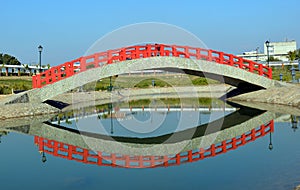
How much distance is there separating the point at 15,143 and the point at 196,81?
3046 cm

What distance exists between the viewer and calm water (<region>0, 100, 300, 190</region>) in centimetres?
689

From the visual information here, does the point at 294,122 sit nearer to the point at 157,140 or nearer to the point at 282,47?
the point at 157,140

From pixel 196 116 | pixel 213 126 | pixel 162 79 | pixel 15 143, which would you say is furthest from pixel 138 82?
pixel 15 143

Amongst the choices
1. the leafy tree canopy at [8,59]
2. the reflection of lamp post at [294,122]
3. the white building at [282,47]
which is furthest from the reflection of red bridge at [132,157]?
the white building at [282,47]

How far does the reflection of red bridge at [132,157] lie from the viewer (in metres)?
8.72

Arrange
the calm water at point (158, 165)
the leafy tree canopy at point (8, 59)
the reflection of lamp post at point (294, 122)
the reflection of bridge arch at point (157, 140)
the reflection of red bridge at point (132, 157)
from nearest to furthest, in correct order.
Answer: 1. the calm water at point (158, 165)
2. the reflection of red bridge at point (132, 157)
3. the reflection of bridge arch at point (157, 140)
4. the reflection of lamp post at point (294, 122)
5. the leafy tree canopy at point (8, 59)

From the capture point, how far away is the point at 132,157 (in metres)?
9.47

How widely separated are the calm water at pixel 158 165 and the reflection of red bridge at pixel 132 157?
7cm

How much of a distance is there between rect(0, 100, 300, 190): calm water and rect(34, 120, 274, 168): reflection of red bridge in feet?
0.24

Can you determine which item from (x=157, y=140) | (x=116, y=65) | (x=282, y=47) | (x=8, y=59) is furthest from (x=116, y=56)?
(x=282, y=47)

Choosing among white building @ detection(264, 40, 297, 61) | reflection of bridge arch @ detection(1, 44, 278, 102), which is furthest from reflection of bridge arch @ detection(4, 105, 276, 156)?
white building @ detection(264, 40, 297, 61)

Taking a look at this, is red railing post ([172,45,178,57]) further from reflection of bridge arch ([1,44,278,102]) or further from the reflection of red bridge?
the reflection of red bridge

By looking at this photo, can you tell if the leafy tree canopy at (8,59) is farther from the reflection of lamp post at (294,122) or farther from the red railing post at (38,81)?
the reflection of lamp post at (294,122)

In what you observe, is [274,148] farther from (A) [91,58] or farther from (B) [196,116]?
(A) [91,58]
